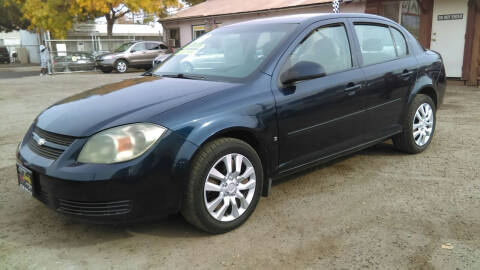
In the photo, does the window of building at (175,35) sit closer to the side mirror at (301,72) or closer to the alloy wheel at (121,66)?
the alloy wheel at (121,66)

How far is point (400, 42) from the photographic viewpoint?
4711 millimetres

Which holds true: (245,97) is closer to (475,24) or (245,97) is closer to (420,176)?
(420,176)

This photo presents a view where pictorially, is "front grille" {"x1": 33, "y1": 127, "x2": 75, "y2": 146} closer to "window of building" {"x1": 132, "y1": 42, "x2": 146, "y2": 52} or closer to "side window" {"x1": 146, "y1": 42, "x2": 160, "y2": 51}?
"window of building" {"x1": 132, "y1": 42, "x2": 146, "y2": 52}

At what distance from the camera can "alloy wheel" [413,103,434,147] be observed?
4816 mm

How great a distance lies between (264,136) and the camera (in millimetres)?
3217

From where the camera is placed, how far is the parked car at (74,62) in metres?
20.6

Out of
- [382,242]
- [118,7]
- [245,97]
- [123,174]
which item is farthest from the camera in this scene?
[118,7]

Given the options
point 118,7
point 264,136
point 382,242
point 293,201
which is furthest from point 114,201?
point 118,7

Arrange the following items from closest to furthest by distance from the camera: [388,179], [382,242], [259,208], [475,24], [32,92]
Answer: [382,242]
[259,208]
[388,179]
[475,24]
[32,92]

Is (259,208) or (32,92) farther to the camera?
(32,92)

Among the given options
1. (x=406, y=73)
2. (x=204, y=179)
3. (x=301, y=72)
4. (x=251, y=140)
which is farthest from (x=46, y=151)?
(x=406, y=73)

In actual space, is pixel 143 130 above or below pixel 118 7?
below

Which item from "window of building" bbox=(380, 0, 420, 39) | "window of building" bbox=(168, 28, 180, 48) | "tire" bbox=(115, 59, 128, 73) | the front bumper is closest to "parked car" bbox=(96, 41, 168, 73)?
"tire" bbox=(115, 59, 128, 73)

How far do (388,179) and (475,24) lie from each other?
9518mm
